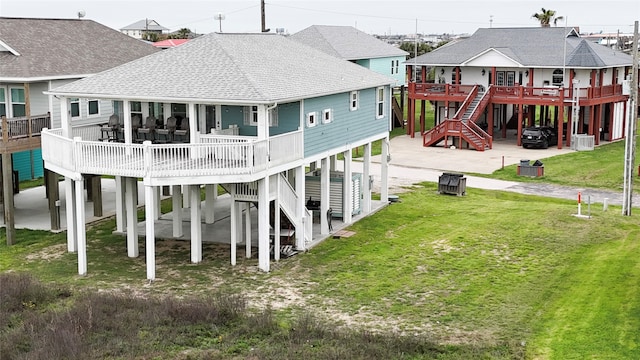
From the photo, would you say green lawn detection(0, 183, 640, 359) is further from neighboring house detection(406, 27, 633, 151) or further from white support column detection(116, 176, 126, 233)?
neighboring house detection(406, 27, 633, 151)

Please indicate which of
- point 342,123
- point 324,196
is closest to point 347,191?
point 324,196

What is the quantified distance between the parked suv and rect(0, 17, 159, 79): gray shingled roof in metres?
23.0

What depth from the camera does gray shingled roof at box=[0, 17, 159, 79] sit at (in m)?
29.4

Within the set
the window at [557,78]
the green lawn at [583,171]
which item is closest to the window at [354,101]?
the green lawn at [583,171]

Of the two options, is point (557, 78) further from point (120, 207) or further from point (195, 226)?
point (195, 226)

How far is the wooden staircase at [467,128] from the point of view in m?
47.7

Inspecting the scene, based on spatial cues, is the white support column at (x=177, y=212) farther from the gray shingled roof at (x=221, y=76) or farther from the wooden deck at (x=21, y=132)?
the wooden deck at (x=21, y=132)

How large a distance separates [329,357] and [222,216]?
14782 millimetres

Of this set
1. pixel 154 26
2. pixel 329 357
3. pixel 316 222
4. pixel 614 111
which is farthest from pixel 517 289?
pixel 154 26

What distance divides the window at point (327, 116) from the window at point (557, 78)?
88.4 feet

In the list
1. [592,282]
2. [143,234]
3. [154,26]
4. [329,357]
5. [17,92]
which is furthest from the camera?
[154,26]

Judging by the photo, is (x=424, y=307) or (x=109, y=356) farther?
(x=424, y=307)

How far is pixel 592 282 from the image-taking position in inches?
841

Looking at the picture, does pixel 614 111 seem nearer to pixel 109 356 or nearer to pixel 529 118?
pixel 529 118
